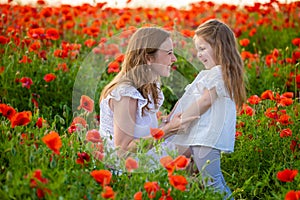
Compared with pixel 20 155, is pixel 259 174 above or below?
below

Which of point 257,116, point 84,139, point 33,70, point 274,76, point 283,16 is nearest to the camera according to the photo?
point 84,139

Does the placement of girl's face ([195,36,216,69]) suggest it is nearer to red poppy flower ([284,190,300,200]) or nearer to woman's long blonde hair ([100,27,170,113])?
woman's long blonde hair ([100,27,170,113])

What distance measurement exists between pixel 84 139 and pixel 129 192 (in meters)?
0.50

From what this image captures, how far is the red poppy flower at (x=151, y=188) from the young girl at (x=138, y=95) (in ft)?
1.96

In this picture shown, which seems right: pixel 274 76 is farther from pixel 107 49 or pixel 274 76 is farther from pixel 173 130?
pixel 173 130

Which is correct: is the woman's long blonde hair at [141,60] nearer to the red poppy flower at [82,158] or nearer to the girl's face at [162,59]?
the girl's face at [162,59]

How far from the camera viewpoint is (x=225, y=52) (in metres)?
3.28

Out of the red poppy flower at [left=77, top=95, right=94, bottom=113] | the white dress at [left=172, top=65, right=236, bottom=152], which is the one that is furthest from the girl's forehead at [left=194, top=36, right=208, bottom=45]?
the red poppy flower at [left=77, top=95, right=94, bottom=113]

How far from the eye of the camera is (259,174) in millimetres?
3469

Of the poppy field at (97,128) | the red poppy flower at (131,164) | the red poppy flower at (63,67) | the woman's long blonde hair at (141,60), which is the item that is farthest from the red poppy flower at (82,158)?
the red poppy flower at (63,67)

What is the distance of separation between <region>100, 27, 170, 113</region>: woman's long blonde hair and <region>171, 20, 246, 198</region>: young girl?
23cm

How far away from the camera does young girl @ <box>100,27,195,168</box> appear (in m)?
3.07

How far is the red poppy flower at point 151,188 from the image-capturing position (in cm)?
236

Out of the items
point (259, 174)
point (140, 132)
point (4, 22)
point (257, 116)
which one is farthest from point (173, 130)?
point (4, 22)
